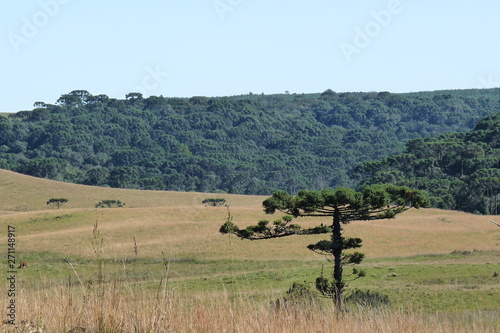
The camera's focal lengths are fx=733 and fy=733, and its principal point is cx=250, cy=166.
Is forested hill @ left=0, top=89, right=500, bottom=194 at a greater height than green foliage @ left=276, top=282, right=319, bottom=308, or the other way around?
forested hill @ left=0, top=89, right=500, bottom=194

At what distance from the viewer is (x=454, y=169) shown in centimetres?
11781

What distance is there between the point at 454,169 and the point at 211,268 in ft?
262

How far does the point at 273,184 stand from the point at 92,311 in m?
147

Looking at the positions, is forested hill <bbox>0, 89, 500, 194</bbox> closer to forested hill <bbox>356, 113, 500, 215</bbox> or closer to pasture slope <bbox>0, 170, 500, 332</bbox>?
forested hill <bbox>356, 113, 500, 215</bbox>

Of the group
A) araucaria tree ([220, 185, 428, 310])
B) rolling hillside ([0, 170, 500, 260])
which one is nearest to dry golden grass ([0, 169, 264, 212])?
rolling hillside ([0, 170, 500, 260])

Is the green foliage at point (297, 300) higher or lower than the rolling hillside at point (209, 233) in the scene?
higher

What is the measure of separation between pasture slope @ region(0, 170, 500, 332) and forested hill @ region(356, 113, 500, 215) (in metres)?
15.0

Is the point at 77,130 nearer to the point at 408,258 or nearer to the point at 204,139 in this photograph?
the point at 204,139

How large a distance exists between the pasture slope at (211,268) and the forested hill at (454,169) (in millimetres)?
14978

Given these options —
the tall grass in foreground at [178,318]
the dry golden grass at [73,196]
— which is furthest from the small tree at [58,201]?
the tall grass in foreground at [178,318]

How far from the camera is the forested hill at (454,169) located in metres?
94.9

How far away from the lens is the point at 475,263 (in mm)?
44875

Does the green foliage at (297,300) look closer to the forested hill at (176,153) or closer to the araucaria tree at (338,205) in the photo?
the araucaria tree at (338,205)

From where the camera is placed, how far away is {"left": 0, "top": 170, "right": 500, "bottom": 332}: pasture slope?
6492mm
